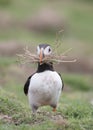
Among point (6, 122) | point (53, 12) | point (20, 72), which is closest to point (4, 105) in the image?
point (6, 122)

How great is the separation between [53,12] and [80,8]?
3.37 metres

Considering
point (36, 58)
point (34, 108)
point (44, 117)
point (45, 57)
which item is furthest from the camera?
point (34, 108)

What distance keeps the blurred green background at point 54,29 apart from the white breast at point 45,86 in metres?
9.41

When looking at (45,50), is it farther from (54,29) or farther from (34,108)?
(54,29)

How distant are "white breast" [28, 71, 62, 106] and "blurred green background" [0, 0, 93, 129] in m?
9.41

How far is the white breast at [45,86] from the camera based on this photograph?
10.9 meters

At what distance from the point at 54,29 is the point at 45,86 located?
22609 mm

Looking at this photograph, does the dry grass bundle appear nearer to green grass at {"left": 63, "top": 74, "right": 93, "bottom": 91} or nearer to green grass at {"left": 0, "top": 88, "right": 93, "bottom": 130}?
green grass at {"left": 0, "top": 88, "right": 93, "bottom": 130}

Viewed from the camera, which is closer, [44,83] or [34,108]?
[44,83]

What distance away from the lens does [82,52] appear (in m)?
28.2

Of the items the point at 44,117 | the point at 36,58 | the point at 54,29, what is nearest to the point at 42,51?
the point at 36,58

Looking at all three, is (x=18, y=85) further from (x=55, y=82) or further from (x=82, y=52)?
(x=82, y=52)

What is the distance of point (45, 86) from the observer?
432 inches

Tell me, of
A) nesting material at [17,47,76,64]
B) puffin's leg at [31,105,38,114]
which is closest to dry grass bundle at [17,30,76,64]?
nesting material at [17,47,76,64]
